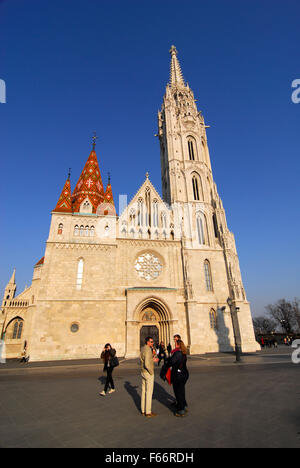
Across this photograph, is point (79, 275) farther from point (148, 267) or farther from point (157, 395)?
point (157, 395)

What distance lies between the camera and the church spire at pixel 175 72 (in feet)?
124

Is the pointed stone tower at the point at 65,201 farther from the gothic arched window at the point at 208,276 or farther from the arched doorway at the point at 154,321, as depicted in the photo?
the gothic arched window at the point at 208,276

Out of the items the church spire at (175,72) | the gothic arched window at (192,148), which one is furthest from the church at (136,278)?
the church spire at (175,72)

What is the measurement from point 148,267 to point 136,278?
1676 mm

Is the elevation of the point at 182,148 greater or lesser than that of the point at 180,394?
greater

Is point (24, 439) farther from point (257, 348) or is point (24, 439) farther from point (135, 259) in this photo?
point (257, 348)

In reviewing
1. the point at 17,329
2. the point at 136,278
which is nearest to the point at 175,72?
the point at 136,278

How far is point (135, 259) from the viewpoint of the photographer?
22.7 metres

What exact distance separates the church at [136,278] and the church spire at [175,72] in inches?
699

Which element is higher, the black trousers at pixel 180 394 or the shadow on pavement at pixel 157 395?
the black trousers at pixel 180 394

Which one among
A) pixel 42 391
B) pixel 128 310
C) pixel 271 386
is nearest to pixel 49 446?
pixel 42 391

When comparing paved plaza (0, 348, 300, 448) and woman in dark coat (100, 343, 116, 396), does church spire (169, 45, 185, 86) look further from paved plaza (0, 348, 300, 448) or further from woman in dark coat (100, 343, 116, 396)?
paved plaza (0, 348, 300, 448)

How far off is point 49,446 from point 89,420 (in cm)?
131

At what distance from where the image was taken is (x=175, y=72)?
39.4 m
